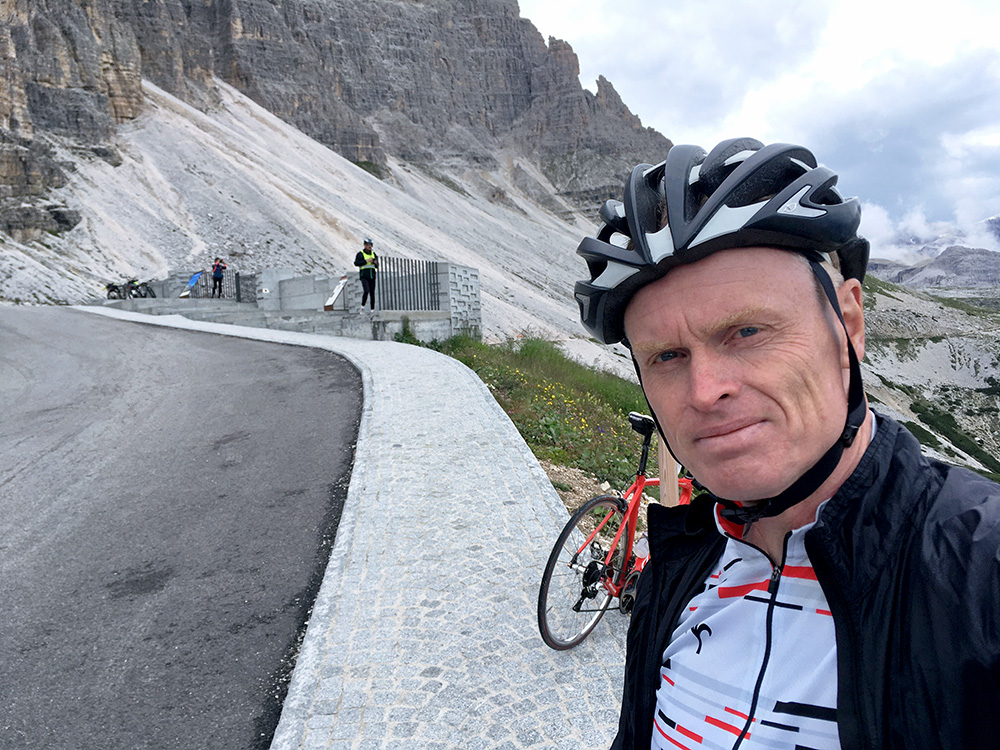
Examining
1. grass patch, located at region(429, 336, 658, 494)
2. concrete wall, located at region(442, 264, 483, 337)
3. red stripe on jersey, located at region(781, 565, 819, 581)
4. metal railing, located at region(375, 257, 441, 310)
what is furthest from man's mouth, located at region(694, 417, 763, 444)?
metal railing, located at region(375, 257, 441, 310)

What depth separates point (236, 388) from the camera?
10508mm

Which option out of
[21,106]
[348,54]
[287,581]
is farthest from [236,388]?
[348,54]

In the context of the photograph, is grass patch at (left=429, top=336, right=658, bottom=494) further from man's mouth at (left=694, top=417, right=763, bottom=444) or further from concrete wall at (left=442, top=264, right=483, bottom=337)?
man's mouth at (left=694, top=417, right=763, bottom=444)

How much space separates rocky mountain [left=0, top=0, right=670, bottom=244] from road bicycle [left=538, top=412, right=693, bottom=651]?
1490 inches

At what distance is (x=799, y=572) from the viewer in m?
1.28

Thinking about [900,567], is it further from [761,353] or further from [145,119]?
[145,119]

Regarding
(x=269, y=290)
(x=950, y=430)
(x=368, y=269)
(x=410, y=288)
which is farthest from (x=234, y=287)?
(x=950, y=430)

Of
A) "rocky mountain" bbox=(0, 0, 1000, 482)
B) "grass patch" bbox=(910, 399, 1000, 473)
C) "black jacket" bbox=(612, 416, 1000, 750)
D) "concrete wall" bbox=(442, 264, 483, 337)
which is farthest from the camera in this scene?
"grass patch" bbox=(910, 399, 1000, 473)

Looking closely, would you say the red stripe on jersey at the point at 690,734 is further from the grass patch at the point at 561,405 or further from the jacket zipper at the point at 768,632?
the grass patch at the point at 561,405

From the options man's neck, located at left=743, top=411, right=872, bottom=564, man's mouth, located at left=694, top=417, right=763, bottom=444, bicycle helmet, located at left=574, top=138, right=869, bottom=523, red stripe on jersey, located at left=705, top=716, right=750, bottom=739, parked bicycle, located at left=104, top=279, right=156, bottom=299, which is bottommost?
parked bicycle, located at left=104, top=279, right=156, bottom=299

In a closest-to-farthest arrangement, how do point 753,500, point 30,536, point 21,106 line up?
1. point 753,500
2. point 30,536
3. point 21,106

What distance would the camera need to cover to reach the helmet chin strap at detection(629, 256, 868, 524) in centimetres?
129

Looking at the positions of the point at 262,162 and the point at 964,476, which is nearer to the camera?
the point at 964,476

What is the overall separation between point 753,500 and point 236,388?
1025 centimetres
